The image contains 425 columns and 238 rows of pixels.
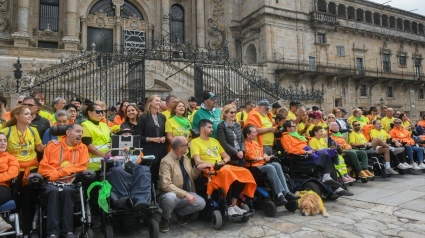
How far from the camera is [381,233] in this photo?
4.57 metres

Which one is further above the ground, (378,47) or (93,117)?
(378,47)

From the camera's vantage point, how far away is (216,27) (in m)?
27.4

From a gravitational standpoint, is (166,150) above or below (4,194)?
above

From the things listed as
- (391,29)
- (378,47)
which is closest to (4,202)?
(378,47)

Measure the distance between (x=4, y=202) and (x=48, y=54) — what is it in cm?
1578

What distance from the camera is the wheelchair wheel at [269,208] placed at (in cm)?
532

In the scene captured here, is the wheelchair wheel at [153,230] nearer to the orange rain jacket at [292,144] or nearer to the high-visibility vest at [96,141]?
the high-visibility vest at [96,141]

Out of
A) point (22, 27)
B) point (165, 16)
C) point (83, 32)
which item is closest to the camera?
point (22, 27)

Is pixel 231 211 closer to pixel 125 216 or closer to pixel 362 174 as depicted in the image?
pixel 125 216

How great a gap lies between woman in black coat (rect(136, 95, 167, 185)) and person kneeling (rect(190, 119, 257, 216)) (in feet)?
2.79

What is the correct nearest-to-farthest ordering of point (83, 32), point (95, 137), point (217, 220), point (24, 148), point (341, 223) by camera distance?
point (24, 148) < point (217, 220) < point (341, 223) < point (95, 137) < point (83, 32)

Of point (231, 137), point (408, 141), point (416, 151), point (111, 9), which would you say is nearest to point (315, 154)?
point (231, 137)

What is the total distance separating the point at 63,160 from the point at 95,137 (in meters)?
0.77

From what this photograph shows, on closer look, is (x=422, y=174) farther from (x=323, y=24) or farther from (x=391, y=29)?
(x=391, y=29)
